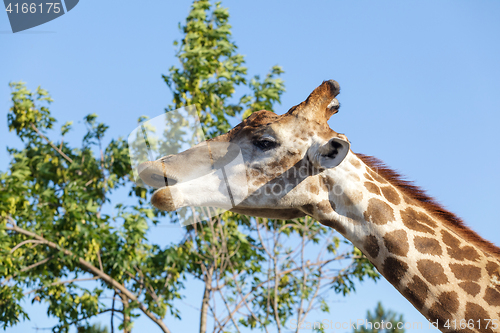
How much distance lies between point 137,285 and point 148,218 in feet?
4.07

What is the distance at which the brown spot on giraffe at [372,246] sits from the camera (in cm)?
291

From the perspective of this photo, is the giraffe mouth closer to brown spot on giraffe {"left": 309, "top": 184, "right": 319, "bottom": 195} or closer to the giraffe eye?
the giraffe eye

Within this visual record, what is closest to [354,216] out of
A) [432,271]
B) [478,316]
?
[432,271]

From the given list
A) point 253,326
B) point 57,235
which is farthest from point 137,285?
point 253,326

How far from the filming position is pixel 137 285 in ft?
27.3

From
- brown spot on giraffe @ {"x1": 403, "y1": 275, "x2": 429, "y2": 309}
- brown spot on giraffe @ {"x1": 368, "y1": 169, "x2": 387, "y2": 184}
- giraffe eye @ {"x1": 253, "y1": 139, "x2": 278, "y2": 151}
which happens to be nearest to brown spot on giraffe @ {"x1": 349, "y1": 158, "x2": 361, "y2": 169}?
brown spot on giraffe @ {"x1": 368, "y1": 169, "x2": 387, "y2": 184}

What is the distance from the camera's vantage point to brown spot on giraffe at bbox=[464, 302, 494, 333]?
265cm

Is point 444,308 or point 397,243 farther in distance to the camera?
point 397,243

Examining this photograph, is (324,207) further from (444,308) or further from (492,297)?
(492,297)

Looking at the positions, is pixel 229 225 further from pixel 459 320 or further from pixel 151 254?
pixel 459 320

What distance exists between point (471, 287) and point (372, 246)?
0.60 metres

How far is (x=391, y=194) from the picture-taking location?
10.3 feet

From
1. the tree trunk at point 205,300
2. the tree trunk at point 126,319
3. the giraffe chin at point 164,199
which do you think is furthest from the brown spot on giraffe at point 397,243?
the tree trunk at point 126,319

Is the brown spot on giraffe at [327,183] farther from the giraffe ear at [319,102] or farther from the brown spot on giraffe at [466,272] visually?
the brown spot on giraffe at [466,272]
